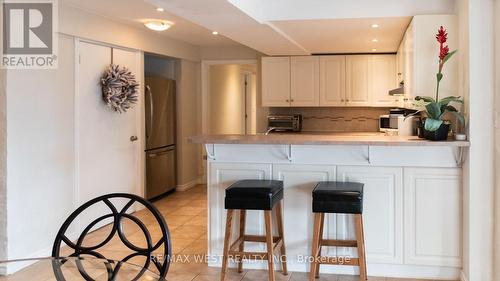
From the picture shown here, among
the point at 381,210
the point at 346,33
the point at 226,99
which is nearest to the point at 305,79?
the point at 346,33

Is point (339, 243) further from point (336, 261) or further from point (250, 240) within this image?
point (250, 240)

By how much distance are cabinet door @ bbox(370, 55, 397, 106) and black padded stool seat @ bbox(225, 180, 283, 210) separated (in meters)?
3.62

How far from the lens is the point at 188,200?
6.65 metres

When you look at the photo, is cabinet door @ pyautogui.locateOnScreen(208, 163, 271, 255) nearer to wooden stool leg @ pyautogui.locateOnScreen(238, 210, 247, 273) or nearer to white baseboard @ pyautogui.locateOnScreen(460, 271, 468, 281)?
wooden stool leg @ pyautogui.locateOnScreen(238, 210, 247, 273)

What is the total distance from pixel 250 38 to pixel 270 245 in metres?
2.38

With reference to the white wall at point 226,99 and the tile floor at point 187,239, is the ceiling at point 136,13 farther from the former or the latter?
the tile floor at point 187,239

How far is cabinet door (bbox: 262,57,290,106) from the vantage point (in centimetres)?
679

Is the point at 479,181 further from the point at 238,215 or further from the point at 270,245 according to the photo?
the point at 238,215

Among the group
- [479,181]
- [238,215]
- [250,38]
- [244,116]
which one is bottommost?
[238,215]

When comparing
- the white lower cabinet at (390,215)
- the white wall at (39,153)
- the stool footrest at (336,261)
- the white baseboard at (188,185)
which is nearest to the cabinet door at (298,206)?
the white lower cabinet at (390,215)

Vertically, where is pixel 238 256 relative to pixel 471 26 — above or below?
below

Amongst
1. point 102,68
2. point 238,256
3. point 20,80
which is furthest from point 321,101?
point 20,80

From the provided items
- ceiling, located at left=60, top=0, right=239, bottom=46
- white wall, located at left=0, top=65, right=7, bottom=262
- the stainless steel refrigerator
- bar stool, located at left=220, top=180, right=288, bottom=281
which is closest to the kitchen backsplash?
the stainless steel refrigerator

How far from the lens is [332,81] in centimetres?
672
